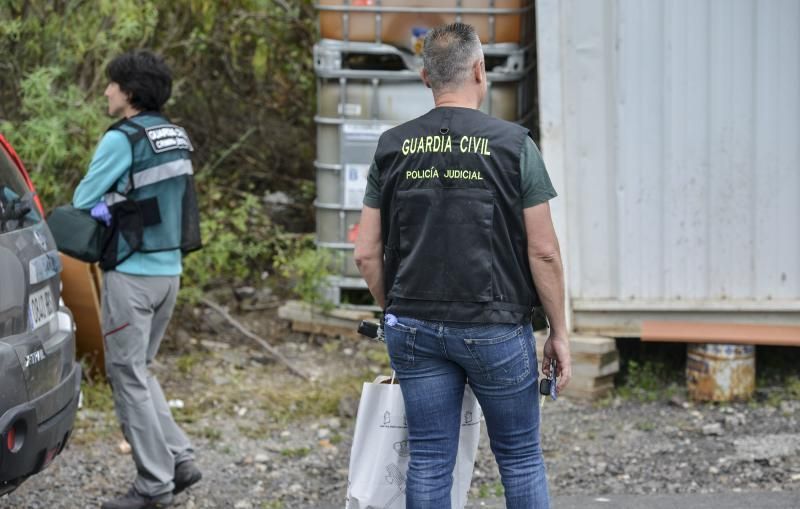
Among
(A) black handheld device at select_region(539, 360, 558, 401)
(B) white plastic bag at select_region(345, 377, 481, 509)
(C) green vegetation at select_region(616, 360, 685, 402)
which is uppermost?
(A) black handheld device at select_region(539, 360, 558, 401)

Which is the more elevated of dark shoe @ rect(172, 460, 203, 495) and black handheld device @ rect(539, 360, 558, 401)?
black handheld device @ rect(539, 360, 558, 401)

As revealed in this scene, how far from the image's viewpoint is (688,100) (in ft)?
21.5

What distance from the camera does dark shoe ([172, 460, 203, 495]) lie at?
523 cm

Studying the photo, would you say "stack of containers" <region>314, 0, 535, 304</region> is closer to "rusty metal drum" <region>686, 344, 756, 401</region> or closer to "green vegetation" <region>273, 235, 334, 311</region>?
"green vegetation" <region>273, 235, 334, 311</region>

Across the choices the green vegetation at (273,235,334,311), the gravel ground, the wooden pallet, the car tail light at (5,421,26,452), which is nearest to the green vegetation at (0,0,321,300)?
the green vegetation at (273,235,334,311)

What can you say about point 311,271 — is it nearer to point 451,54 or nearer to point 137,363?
point 137,363

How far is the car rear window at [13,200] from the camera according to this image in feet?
13.9

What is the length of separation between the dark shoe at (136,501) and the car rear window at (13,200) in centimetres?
Result: 126

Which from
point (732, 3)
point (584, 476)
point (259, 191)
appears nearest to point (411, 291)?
point (584, 476)

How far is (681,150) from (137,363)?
10.5 ft

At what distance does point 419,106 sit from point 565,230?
1285 mm

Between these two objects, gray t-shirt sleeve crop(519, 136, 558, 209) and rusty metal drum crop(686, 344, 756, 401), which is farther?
rusty metal drum crop(686, 344, 756, 401)

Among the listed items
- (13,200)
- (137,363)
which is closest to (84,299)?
(137,363)

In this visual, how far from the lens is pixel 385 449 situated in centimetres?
391
